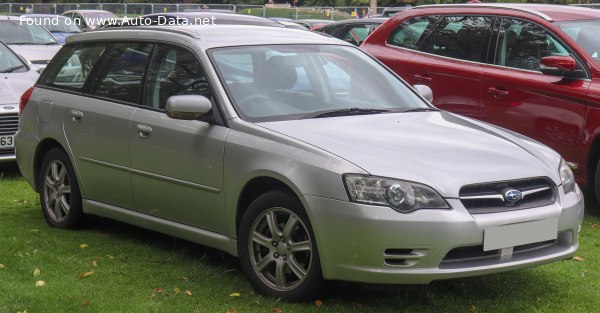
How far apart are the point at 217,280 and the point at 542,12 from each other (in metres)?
4.26

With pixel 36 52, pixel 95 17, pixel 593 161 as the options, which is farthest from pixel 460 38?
pixel 95 17

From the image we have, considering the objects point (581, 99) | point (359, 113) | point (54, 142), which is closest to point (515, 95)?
point (581, 99)

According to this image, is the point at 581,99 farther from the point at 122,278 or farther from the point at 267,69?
the point at 122,278

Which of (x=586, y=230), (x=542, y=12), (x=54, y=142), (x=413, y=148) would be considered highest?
(x=542, y=12)

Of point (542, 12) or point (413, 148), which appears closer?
point (413, 148)

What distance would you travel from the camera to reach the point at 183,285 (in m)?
5.78

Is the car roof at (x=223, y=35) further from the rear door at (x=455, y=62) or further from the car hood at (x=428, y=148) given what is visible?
the rear door at (x=455, y=62)

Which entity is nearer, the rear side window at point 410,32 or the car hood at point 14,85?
the rear side window at point 410,32

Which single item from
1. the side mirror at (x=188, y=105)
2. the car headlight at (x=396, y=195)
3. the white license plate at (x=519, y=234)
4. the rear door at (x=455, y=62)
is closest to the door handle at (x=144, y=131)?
the side mirror at (x=188, y=105)

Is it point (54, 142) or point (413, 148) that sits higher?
point (413, 148)

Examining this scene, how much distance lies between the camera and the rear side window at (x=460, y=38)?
8.79 metres

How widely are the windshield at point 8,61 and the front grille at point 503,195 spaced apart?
7278 mm

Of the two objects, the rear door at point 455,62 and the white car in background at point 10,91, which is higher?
the rear door at point 455,62

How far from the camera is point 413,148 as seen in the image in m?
5.27
